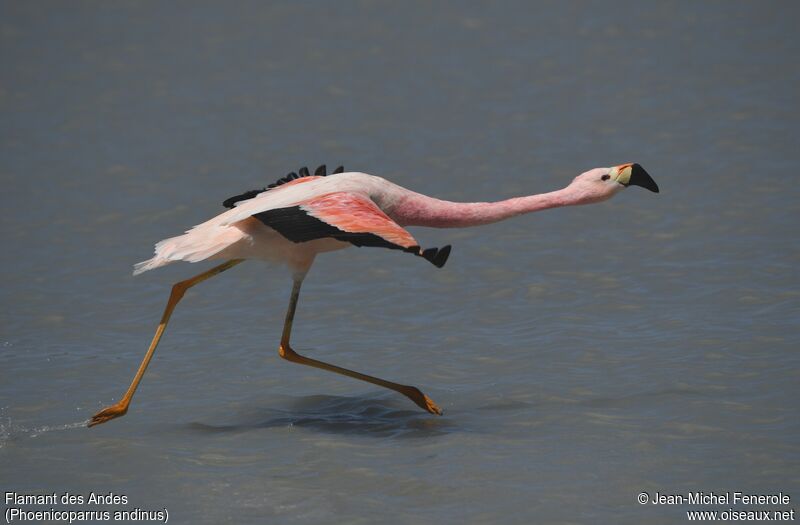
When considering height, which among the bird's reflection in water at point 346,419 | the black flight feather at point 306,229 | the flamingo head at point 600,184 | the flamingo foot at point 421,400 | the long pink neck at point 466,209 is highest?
the flamingo head at point 600,184

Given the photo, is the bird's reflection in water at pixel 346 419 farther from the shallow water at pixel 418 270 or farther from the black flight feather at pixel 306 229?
the black flight feather at pixel 306 229

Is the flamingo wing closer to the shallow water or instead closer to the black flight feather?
the black flight feather


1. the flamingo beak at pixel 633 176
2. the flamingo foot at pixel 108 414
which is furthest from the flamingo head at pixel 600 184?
the flamingo foot at pixel 108 414

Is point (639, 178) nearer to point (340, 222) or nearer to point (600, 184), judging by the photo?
point (600, 184)

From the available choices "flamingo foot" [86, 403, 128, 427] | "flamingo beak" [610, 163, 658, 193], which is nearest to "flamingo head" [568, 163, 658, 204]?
"flamingo beak" [610, 163, 658, 193]

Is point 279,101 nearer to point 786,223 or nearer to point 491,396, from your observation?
point 786,223

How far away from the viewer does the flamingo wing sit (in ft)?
21.2

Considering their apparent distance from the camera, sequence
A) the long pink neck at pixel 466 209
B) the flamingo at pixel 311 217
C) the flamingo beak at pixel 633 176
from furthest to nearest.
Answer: the long pink neck at pixel 466 209
the flamingo beak at pixel 633 176
the flamingo at pixel 311 217

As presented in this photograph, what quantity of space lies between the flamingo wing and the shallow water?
1183mm

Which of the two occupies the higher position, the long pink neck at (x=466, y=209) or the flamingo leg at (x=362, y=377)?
the long pink neck at (x=466, y=209)

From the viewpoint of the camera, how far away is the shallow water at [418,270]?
262 inches

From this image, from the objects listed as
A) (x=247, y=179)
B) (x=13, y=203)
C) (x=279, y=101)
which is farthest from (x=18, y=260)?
(x=279, y=101)

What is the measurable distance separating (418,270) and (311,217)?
13.0 ft

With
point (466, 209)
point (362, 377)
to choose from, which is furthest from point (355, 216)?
point (362, 377)
